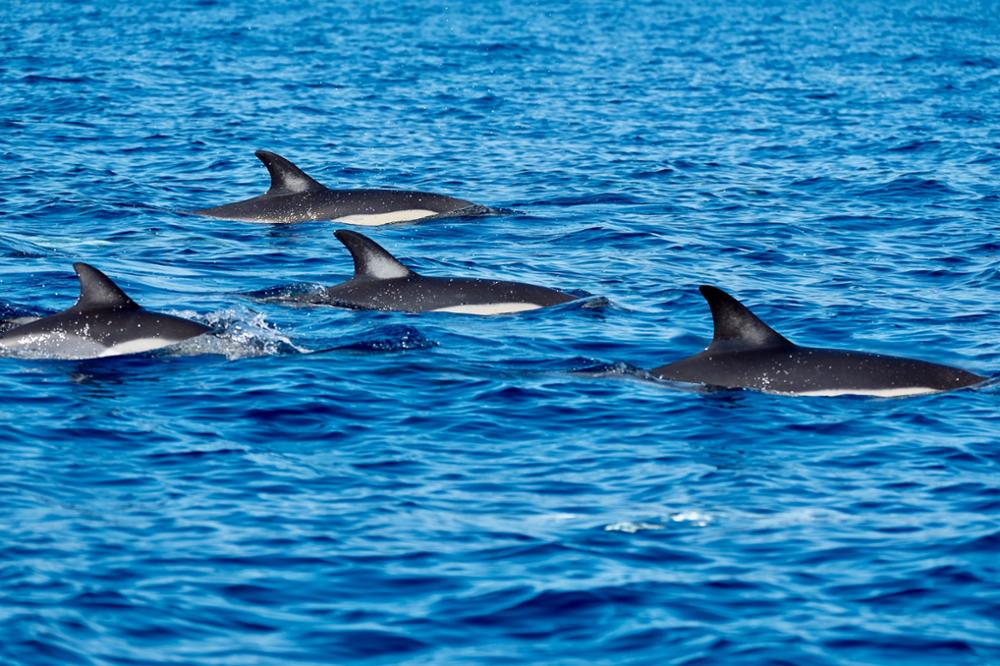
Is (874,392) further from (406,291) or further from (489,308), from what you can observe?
(406,291)

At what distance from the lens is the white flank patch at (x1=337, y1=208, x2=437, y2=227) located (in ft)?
85.1

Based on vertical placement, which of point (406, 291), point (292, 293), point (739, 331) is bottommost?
point (292, 293)

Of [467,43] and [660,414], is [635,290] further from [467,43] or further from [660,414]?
[467,43]

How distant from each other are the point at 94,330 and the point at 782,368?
22.1 feet

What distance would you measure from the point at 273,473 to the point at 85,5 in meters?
62.9

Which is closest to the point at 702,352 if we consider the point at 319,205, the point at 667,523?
the point at 667,523

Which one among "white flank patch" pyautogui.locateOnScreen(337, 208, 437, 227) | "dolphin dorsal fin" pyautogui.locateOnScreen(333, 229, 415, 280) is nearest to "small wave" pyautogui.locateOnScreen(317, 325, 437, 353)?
"dolphin dorsal fin" pyautogui.locateOnScreen(333, 229, 415, 280)

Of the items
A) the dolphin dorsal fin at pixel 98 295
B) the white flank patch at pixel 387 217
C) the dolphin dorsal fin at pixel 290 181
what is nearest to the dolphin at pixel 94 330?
the dolphin dorsal fin at pixel 98 295

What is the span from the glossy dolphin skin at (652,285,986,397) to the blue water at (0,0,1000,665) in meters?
0.29

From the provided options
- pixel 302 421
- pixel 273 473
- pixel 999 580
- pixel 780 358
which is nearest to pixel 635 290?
pixel 780 358

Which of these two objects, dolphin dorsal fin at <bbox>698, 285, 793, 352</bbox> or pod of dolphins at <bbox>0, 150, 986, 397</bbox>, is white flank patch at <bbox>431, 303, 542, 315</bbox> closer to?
pod of dolphins at <bbox>0, 150, 986, 397</bbox>

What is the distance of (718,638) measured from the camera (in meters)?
10.3

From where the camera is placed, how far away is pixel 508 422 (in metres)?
14.9

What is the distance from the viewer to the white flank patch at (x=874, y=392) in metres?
15.8
